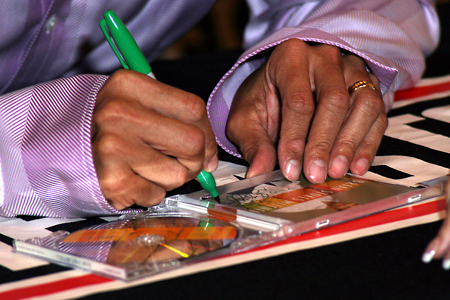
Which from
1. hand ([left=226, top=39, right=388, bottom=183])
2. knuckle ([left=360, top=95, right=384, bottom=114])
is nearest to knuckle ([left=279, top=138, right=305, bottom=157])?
hand ([left=226, top=39, right=388, bottom=183])

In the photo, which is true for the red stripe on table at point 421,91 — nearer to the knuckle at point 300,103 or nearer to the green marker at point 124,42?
the knuckle at point 300,103

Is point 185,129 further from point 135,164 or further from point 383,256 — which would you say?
point 383,256

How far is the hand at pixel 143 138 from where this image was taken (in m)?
0.47

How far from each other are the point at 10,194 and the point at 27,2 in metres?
0.43

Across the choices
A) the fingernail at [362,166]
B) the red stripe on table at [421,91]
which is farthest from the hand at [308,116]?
the red stripe on table at [421,91]

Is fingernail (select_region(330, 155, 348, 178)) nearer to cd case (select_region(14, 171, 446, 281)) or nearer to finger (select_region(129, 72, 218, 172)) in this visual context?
cd case (select_region(14, 171, 446, 281))

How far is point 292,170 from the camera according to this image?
1.88 ft

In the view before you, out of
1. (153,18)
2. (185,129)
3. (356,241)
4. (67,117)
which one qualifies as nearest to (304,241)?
(356,241)

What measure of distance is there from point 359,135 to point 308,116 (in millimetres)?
72

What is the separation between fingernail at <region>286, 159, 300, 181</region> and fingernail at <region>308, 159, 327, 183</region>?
2 cm

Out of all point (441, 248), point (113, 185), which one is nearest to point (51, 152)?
point (113, 185)

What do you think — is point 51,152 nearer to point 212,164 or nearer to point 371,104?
point 212,164

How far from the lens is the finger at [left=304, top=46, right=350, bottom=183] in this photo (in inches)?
22.3

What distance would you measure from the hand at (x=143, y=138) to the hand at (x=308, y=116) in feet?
0.46
